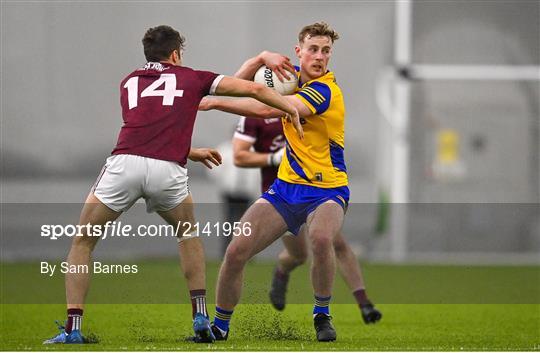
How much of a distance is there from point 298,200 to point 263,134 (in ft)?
7.27

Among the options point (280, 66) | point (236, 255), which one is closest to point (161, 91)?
point (280, 66)

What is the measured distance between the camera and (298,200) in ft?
24.9

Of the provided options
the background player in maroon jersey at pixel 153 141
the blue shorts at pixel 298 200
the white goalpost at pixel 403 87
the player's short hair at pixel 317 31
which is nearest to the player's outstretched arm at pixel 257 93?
the background player in maroon jersey at pixel 153 141

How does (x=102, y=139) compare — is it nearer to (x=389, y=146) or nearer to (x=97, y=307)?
(x=389, y=146)

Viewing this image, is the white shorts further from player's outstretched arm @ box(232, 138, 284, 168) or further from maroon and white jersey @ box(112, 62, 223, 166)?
player's outstretched arm @ box(232, 138, 284, 168)

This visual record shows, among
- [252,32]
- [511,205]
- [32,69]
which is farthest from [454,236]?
[32,69]

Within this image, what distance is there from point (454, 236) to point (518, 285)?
191 inches

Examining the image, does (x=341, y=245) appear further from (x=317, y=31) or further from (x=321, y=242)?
(x=317, y=31)

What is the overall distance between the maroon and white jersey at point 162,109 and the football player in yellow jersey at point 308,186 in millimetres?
346

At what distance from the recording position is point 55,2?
18141 millimetres

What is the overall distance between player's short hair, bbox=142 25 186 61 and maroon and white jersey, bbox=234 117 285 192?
2.56 m

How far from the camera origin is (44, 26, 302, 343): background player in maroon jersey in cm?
698

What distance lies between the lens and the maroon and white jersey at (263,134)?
969 centimetres

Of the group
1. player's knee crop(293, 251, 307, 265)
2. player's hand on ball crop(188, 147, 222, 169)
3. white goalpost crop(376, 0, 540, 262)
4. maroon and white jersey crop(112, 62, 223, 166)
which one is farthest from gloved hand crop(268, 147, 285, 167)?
white goalpost crop(376, 0, 540, 262)
